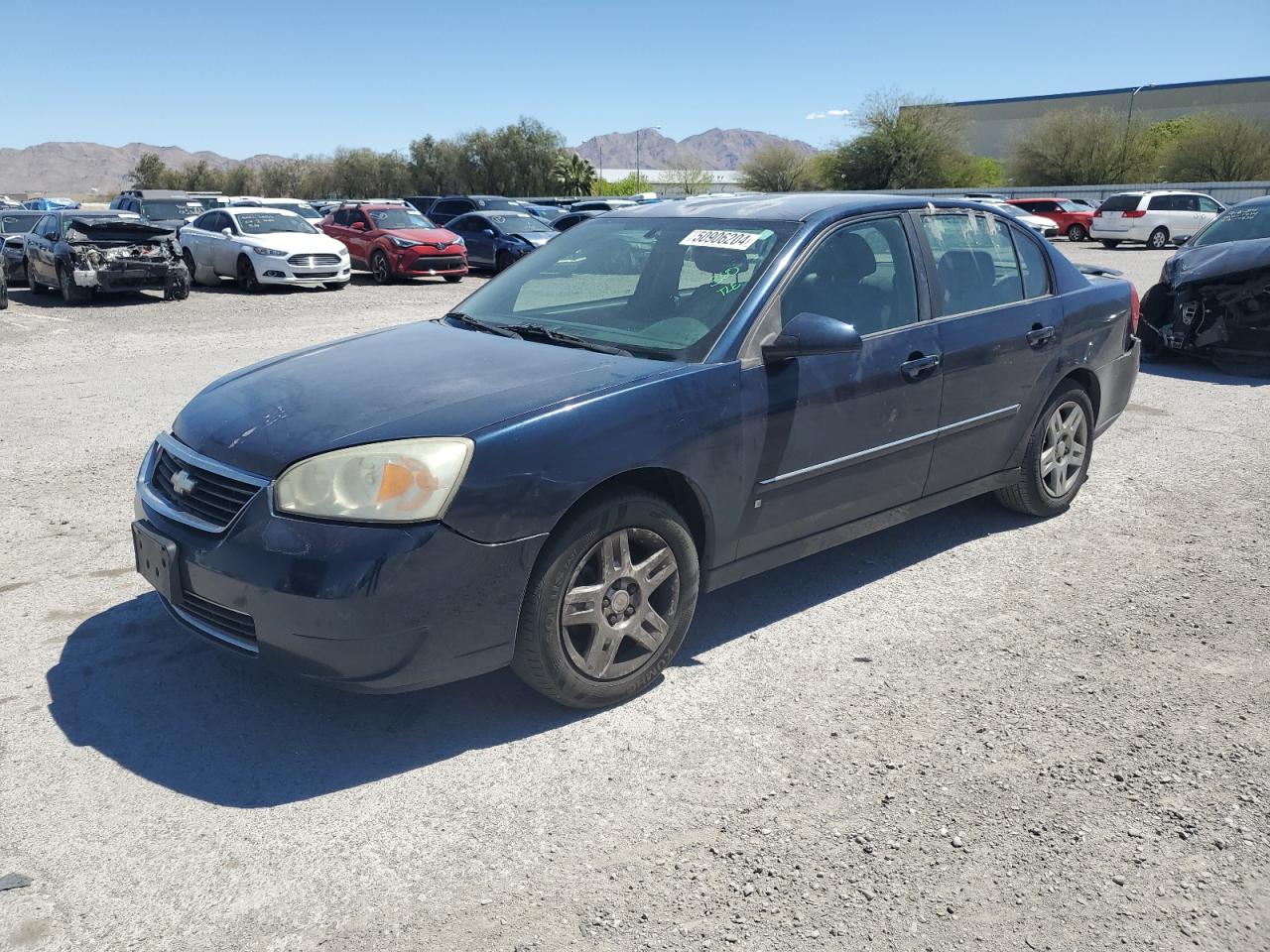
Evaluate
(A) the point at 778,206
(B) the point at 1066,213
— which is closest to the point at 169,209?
(A) the point at 778,206

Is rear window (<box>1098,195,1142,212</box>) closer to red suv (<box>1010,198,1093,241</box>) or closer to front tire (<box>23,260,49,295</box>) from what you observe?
red suv (<box>1010,198,1093,241</box>)

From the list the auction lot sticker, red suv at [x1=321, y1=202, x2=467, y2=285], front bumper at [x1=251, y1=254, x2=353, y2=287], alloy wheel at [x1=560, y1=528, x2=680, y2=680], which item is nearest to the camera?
alloy wheel at [x1=560, y1=528, x2=680, y2=680]

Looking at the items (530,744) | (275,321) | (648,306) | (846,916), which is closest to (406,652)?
(530,744)

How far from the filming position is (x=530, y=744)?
11.2 ft

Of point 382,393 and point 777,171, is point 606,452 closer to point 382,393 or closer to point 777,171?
point 382,393

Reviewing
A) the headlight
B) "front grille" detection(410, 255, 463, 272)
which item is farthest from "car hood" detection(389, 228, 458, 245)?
the headlight

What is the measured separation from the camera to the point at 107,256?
56.5 feet

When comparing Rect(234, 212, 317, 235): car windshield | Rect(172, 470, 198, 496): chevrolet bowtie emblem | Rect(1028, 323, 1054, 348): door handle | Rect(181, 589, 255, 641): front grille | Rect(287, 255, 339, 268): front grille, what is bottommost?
Rect(181, 589, 255, 641): front grille

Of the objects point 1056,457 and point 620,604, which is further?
point 1056,457

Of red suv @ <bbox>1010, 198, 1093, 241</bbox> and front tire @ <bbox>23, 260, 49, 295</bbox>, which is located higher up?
red suv @ <bbox>1010, 198, 1093, 241</bbox>

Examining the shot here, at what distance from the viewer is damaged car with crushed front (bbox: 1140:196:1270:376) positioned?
9281mm

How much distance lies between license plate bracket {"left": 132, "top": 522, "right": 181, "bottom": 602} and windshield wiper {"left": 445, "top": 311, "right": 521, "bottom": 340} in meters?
1.56

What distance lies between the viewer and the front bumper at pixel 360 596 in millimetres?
3047

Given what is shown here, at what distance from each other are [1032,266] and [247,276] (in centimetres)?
1752
